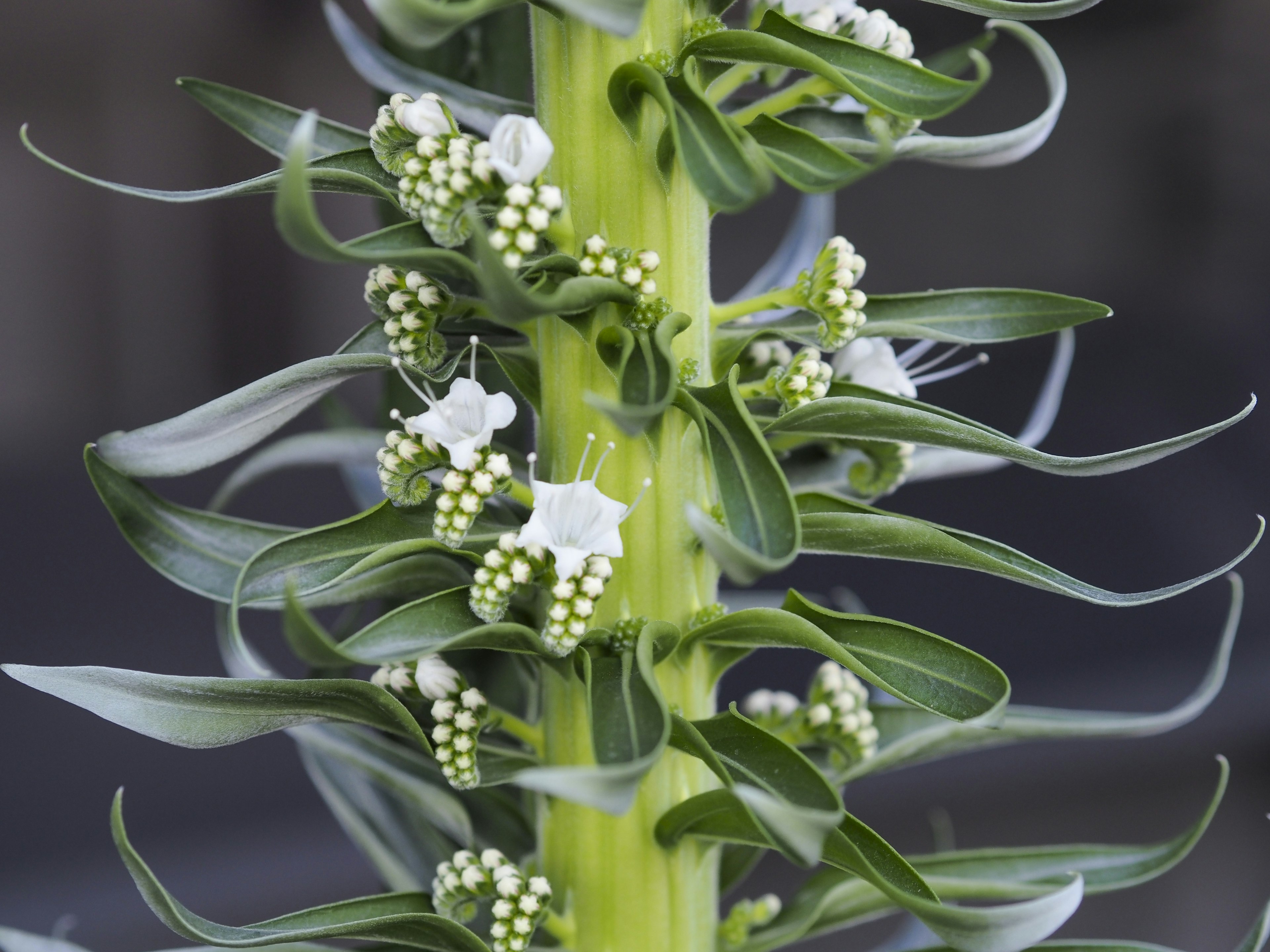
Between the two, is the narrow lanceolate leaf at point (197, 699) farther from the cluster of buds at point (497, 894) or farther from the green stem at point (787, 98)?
the green stem at point (787, 98)

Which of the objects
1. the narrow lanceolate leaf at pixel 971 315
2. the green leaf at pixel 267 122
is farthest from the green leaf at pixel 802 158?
the green leaf at pixel 267 122

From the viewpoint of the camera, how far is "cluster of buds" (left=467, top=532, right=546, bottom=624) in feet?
1.67

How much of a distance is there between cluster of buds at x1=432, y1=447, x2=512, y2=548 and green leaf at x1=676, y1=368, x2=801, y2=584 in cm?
9

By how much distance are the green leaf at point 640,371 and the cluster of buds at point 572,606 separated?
0.25 feet

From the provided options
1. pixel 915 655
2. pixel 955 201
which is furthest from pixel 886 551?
pixel 955 201

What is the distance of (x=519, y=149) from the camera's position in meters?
0.49

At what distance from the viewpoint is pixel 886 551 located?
55 centimetres

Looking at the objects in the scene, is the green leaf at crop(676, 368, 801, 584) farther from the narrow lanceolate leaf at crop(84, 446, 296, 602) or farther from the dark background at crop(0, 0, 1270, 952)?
the dark background at crop(0, 0, 1270, 952)

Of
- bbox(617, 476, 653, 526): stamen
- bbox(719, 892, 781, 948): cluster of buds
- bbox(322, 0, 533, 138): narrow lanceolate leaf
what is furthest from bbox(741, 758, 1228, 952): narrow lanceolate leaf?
bbox(322, 0, 533, 138): narrow lanceolate leaf

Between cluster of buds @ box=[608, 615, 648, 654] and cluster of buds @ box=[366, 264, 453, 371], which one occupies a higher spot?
cluster of buds @ box=[366, 264, 453, 371]

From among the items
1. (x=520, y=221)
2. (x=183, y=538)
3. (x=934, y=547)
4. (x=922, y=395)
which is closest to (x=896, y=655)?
(x=934, y=547)

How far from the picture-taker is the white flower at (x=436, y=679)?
580 mm

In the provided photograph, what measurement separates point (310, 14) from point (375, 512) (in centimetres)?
168

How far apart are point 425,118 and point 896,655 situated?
32cm
